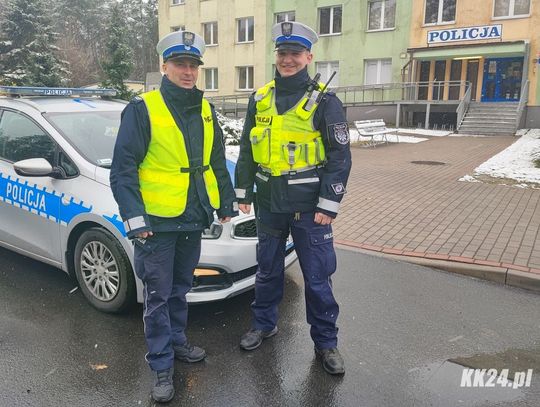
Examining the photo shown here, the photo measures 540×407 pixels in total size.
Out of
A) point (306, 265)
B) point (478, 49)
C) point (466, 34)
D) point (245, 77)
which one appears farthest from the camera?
point (245, 77)

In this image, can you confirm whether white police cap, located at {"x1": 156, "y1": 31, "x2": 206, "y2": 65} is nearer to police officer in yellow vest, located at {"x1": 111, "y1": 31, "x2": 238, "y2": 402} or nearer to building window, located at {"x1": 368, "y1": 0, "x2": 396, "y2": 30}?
police officer in yellow vest, located at {"x1": 111, "y1": 31, "x2": 238, "y2": 402}

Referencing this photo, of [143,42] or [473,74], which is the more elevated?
[143,42]

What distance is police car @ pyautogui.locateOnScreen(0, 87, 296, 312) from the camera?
3.62 metres

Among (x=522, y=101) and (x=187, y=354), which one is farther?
(x=522, y=101)

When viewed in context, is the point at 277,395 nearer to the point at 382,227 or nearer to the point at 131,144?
the point at 131,144

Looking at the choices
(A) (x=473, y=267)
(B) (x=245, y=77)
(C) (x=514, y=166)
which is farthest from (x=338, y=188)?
(B) (x=245, y=77)

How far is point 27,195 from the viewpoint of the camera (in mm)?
4172

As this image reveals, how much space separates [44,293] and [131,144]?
228 cm

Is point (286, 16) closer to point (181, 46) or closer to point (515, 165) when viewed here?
point (515, 165)

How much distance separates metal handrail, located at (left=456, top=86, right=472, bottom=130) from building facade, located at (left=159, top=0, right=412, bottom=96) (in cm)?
390

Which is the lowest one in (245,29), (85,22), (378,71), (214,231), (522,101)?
(214,231)

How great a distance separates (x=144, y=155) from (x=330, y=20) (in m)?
26.9

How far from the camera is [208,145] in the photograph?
3.05m

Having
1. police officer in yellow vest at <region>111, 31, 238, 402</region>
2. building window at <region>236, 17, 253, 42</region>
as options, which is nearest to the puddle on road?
police officer in yellow vest at <region>111, 31, 238, 402</region>
